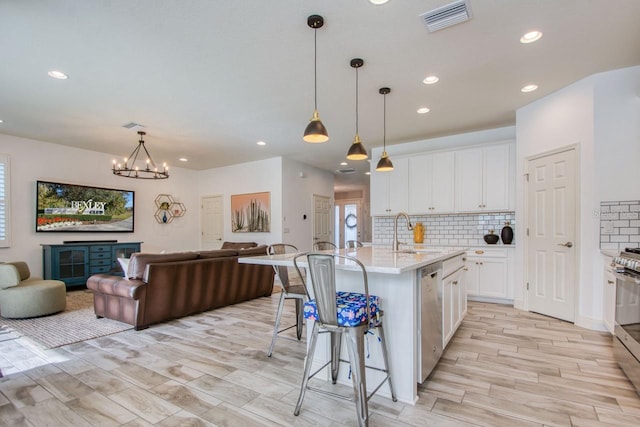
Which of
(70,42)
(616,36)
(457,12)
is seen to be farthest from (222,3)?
(616,36)

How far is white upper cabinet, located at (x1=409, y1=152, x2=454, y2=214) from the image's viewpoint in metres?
5.22

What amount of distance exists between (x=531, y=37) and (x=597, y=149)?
1631mm

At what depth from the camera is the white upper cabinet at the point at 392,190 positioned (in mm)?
5629

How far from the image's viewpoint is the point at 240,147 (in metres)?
6.27

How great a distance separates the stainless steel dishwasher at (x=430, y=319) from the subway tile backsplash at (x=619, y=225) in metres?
2.25

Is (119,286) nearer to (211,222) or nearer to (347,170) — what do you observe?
(211,222)

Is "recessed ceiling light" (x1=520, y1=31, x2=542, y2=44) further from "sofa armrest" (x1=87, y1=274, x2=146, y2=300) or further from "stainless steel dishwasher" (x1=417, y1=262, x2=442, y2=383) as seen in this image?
"sofa armrest" (x1=87, y1=274, x2=146, y2=300)

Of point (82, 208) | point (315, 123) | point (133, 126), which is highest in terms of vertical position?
point (133, 126)

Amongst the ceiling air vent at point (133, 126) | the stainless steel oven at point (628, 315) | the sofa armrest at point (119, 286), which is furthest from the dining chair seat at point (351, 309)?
the ceiling air vent at point (133, 126)

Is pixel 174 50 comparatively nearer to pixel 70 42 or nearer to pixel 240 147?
pixel 70 42

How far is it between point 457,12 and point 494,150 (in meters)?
3.00

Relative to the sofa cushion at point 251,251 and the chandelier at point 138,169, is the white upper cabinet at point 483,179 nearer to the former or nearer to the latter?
the sofa cushion at point 251,251

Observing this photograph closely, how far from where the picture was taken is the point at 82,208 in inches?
247

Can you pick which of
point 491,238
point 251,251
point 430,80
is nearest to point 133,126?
point 251,251
